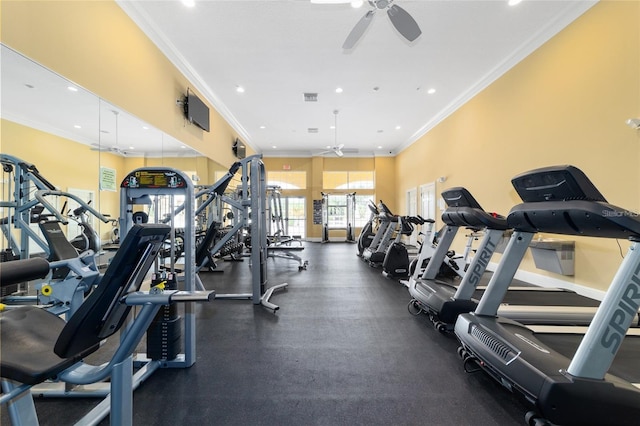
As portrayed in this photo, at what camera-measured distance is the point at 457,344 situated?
2.40 meters

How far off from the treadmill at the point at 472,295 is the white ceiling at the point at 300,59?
293cm

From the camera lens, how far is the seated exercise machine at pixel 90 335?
3.09ft

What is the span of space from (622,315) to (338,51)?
189 inches

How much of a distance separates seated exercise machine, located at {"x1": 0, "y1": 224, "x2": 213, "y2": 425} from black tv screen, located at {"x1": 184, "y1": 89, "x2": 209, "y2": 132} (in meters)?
4.77

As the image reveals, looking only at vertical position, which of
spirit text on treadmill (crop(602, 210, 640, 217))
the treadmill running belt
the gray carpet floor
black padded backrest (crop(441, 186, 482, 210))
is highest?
black padded backrest (crop(441, 186, 482, 210))

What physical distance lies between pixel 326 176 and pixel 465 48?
7725 millimetres

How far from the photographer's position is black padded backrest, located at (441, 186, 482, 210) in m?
2.54

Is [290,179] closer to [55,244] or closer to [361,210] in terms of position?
[361,210]

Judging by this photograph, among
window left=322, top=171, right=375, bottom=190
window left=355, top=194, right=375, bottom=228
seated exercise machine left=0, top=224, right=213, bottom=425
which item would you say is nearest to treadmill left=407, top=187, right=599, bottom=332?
seated exercise machine left=0, top=224, right=213, bottom=425

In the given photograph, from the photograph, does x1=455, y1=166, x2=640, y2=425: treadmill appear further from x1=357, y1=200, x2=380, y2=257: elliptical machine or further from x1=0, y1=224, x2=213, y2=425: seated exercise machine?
x1=357, y1=200, x2=380, y2=257: elliptical machine

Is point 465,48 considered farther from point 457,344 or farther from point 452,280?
point 457,344

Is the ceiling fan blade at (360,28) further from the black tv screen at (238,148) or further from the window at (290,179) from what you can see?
the window at (290,179)

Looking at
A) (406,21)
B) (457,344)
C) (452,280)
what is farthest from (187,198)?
(452,280)

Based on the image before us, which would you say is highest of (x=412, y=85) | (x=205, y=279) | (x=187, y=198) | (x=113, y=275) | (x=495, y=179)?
(x=412, y=85)
